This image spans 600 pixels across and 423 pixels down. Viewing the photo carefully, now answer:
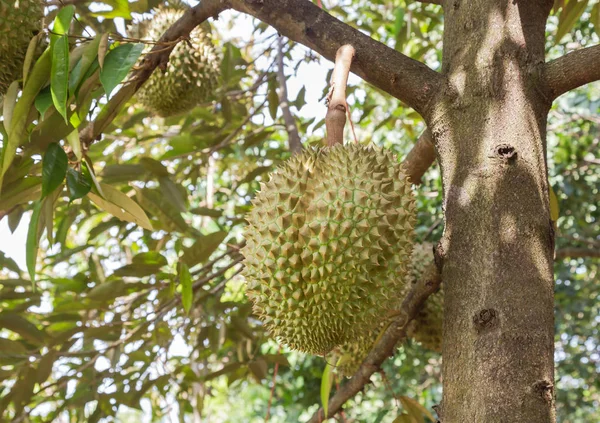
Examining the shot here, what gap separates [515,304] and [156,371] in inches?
65.4

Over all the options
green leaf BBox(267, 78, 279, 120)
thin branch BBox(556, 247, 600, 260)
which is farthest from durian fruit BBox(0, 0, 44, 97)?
thin branch BBox(556, 247, 600, 260)

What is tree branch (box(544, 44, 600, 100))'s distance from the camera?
3.30 ft

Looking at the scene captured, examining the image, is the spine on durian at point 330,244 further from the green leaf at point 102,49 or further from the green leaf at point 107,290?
the green leaf at point 107,290

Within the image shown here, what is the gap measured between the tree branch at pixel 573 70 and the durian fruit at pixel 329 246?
306mm

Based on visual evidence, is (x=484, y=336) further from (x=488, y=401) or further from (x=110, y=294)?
(x=110, y=294)

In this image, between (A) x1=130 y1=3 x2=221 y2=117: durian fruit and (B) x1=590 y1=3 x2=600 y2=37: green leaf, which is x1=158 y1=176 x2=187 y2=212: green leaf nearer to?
(A) x1=130 y1=3 x2=221 y2=117: durian fruit

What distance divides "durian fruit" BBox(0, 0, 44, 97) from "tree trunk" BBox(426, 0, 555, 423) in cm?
87

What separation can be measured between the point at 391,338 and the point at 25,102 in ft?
2.85

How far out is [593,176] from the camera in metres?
3.79

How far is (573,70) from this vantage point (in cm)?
103

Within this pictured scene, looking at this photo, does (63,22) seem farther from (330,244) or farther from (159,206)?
(159,206)

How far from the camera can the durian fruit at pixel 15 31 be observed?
4.24 feet

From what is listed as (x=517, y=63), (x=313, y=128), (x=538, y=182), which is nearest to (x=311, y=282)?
(x=538, y=182)

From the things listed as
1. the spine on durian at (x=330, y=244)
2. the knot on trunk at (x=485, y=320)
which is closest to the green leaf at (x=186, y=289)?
the spine on durian at (x=330, y=244)
